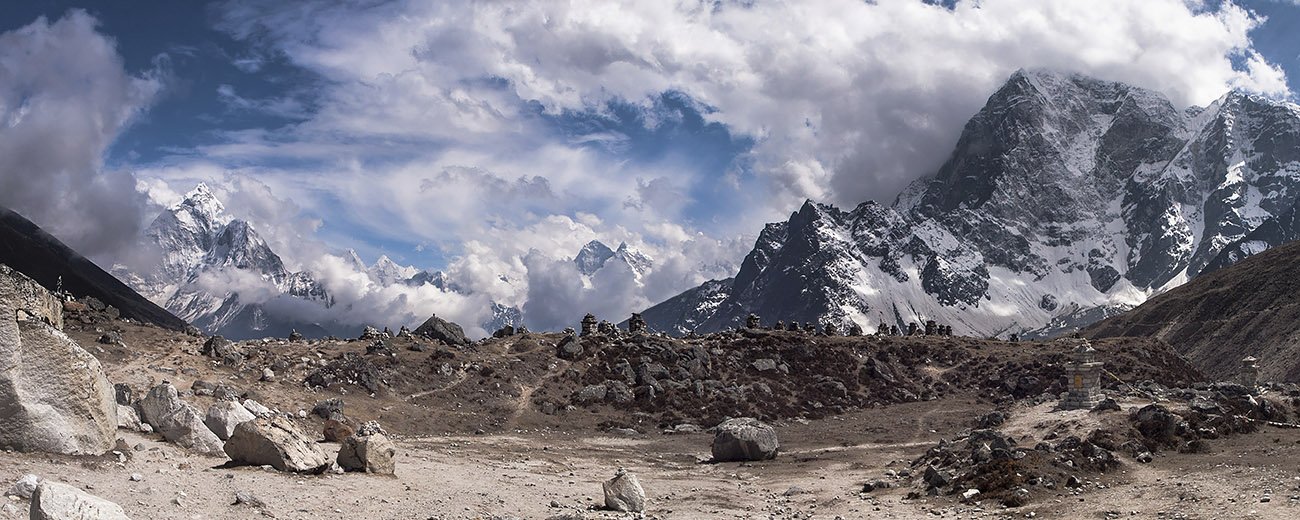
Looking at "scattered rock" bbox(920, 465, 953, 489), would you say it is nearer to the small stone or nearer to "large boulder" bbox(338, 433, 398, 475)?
"large boulder" bbox(338, 433, 398, 475)

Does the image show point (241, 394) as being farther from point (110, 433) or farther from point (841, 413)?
point (841, 413)

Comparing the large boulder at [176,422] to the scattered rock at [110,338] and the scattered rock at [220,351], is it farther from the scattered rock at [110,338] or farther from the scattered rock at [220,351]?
the scattered rock at [220,351]

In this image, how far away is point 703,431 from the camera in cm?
7338

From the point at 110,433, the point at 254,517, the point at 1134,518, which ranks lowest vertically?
the point at 1134,518

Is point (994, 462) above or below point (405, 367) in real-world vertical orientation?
below

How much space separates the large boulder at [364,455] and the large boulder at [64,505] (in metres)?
15.4

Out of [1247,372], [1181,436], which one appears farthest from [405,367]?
[1247,372]

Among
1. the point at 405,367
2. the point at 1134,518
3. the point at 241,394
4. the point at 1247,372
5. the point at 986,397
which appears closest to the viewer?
the point at 1134,518

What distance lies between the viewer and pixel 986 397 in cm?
9338

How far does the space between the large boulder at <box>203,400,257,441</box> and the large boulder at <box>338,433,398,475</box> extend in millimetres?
4159

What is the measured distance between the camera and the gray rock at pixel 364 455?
108ft

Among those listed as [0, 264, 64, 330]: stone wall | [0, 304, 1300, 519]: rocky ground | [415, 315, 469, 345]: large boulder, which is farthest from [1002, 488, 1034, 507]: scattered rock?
[415, 315, 469, 345]: large boulder

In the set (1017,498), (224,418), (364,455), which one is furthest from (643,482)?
(224,418)

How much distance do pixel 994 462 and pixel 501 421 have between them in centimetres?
4033
